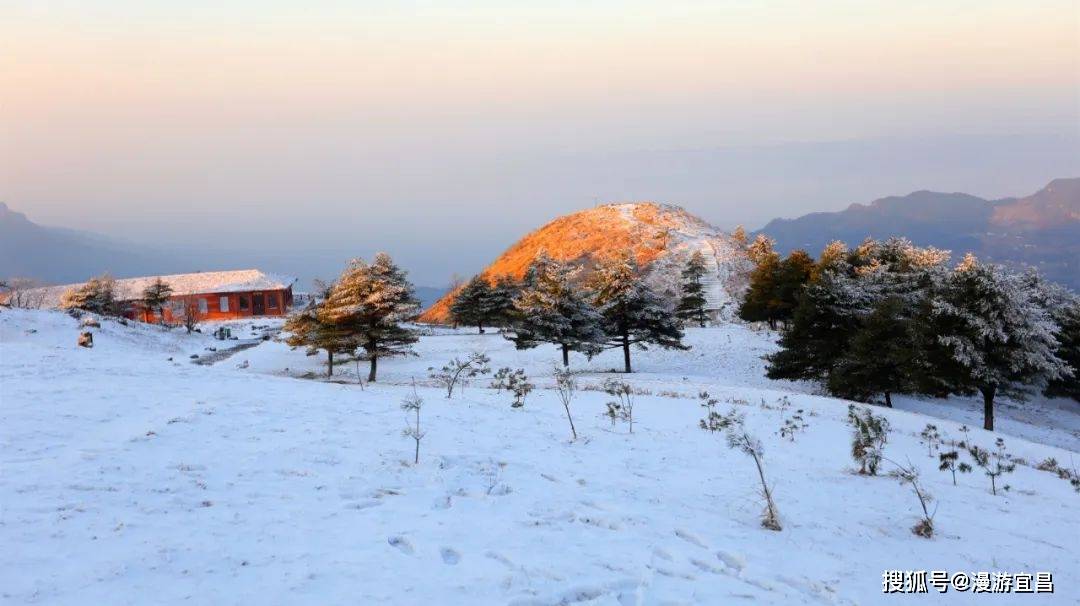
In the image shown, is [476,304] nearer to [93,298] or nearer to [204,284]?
[93,298]

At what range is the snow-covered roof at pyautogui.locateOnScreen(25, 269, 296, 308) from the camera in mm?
74062

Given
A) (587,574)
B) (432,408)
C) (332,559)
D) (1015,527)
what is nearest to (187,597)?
(332,559)

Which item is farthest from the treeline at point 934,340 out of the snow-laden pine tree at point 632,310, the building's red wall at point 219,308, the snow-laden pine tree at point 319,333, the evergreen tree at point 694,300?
the building's red wall at point 219,308

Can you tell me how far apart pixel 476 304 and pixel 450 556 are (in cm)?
5302

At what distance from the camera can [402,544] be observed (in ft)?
19.4

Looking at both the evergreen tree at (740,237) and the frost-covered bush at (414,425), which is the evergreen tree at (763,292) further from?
the evergreen tree at (740,237)

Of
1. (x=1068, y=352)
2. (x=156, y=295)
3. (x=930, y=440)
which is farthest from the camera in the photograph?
(x=156, y=295)

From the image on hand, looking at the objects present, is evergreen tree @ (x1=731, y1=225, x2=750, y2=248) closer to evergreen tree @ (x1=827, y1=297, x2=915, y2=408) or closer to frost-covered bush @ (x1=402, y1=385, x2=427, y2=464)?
evergreen tree @ (x1=827, y1=297, x2=915, y2=408)

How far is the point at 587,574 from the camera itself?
5480 millimetres

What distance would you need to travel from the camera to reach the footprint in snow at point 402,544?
5727 millimetres

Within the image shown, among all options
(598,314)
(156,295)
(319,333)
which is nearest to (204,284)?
(156,295)

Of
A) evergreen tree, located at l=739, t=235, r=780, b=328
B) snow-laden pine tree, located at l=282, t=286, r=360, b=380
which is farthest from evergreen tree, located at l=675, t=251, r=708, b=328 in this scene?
snow-laden pine tree, located at l=282, t=286, r=360, b=380

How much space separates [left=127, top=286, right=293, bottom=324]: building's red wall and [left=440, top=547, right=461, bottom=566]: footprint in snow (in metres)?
78.0

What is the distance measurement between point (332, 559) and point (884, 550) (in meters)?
6.20
